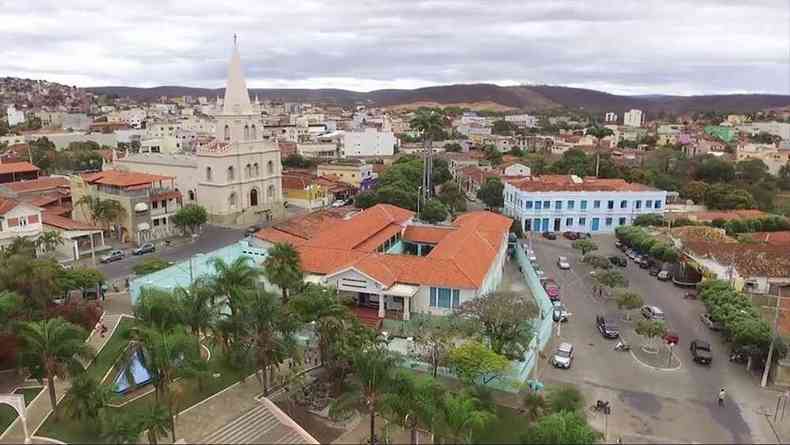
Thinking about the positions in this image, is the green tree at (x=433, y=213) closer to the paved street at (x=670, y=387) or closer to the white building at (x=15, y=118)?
the paved street at (x=670, y=387)

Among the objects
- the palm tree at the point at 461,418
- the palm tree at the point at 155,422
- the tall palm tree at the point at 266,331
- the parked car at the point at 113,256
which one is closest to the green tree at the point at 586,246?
the palm tree at the point at 461,418

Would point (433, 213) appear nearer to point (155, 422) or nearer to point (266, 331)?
point (266, 331)

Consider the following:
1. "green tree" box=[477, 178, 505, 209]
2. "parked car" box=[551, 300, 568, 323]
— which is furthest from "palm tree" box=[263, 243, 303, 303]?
"green tree" box=[477, 178, 505, 209]

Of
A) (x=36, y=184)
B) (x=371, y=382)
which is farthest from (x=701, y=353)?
(x=36, y=184)

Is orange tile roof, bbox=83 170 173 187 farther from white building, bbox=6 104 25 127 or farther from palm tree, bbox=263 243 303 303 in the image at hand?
white building, bbox=6 104 25 127

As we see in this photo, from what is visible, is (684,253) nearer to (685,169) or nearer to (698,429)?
(698,429)
